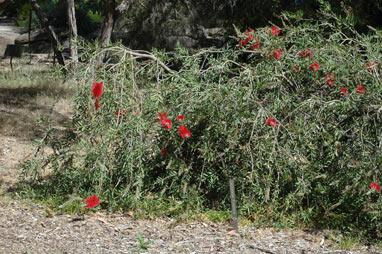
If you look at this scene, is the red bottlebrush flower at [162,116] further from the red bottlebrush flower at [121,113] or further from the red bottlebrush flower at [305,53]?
the red bottlebrush flower at [305,53]

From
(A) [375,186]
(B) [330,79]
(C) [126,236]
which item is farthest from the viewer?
(B) [330,79]

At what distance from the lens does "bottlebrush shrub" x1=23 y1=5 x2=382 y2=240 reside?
4.24m

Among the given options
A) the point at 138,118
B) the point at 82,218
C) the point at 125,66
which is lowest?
the point at 82,218

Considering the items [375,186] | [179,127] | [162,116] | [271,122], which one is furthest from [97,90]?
[375,186]

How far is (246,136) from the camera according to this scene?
14.7 feet

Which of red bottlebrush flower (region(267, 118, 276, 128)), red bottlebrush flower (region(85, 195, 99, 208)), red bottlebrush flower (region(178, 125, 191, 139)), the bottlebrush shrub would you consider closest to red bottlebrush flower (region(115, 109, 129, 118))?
the bottlebrush shrub

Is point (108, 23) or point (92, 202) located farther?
point (108, 23)

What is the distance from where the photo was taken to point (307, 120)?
447cm

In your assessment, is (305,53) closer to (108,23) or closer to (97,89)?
(97,89)

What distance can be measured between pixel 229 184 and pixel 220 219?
0.30m

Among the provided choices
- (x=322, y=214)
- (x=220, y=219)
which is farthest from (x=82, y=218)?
(x=322, y=214)

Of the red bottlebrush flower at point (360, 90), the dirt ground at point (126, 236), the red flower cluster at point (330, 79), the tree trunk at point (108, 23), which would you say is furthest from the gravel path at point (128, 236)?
the tree trunk at point (108, 23)

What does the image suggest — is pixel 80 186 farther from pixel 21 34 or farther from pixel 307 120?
pixel 21 34

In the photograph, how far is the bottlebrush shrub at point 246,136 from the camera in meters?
4.24
